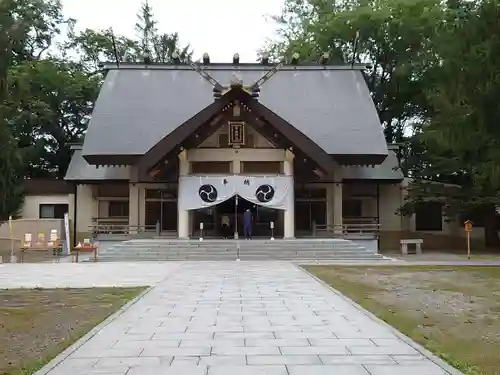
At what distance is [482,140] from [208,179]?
45.7 feet

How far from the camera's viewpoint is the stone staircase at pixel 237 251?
23000mm

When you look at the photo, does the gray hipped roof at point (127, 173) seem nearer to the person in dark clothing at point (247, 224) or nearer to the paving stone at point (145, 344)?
the person in dark clothing at point (247, 224)

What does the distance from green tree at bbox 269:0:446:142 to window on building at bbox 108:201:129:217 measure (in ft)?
51.1

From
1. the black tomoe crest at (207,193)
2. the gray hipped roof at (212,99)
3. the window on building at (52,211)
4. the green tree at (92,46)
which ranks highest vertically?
the green tree at (92,46)

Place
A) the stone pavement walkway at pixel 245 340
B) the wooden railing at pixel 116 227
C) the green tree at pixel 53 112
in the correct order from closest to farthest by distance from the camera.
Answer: the stone pavement walkway at pixel 245 340
the wooden railing at pixel 116 227
the green tree at pixel 53 112

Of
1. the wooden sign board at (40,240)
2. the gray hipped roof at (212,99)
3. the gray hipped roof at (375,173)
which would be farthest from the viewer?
the gray hipped roof at (375,173)

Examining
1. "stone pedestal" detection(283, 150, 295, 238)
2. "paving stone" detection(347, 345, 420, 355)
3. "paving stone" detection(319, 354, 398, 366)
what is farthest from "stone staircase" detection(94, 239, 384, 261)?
"paving stone" detection(319, 354, 398, 366)

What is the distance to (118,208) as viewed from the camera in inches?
1248

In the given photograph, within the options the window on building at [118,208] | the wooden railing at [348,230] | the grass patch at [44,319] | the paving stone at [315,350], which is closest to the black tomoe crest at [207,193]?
the wooden railing at [348,230]

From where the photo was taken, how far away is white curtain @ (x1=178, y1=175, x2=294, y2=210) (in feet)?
86.9

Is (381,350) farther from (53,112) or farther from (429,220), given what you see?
(53,112)

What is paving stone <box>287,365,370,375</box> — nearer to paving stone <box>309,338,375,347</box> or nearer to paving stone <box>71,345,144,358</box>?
paving stone <box>309,338,375,347</box>

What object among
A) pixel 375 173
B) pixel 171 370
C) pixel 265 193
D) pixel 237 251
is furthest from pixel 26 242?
pixel 171 370

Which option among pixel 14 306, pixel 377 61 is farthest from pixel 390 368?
pixel 377 61
